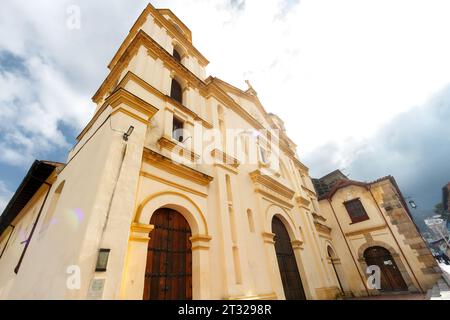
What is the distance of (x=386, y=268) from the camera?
42.2 ft

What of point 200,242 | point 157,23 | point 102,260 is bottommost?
point 102,260

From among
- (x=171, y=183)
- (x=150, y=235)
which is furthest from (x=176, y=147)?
(x=150, y=235)

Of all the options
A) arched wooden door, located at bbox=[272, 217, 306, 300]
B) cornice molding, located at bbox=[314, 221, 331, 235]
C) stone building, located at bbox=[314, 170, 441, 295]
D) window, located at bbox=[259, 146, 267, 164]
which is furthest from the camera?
cornice molding, located at bbox=[314, 221, 331, 235]

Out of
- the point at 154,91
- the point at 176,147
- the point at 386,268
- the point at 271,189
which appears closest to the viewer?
the point at 176,147

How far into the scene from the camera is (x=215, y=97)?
408 inches

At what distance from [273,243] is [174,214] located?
4.46m

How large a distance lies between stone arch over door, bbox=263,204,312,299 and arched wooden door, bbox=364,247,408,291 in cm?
741

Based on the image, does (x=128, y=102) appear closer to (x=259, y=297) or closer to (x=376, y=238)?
(x=259, y=297)

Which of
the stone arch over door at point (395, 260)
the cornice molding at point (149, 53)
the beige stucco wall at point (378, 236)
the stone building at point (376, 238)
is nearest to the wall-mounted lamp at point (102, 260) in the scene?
the cornice molding at point (149, 53)

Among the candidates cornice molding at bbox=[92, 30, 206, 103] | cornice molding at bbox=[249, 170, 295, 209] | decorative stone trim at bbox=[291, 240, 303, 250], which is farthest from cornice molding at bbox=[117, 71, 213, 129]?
decorative stone trim at bbox=[291, 240, 303, 250]

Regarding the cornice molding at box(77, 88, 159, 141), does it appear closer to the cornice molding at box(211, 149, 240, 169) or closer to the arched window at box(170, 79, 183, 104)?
the cornice molding at box(211, 149, 240, 169)

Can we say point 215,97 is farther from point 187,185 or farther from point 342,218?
point 342,218

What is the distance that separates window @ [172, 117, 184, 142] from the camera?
759cm
